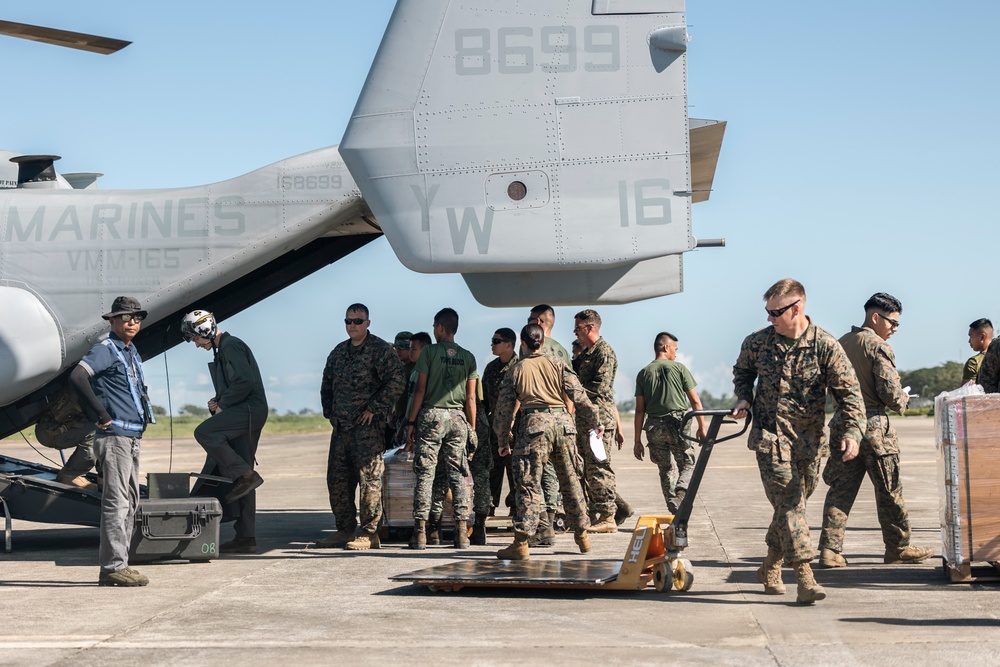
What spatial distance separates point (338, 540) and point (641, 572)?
3518 millimetres

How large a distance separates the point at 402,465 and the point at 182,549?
2.02 m

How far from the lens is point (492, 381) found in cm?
1027

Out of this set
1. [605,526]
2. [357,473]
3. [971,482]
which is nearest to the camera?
[971,482]

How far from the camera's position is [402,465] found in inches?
379

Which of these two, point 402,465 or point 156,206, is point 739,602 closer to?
point 402,465

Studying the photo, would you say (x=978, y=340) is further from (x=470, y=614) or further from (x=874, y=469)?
(x=470, y=614)

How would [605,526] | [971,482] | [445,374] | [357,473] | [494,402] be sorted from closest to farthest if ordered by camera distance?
[971,482], [445,374], [357,473], [605,526], [494,402]

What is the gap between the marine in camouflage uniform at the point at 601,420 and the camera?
997 centimetres

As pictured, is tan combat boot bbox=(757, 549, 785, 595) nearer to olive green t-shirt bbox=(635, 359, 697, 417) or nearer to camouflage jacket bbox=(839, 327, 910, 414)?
camouflage jacket bbox=(839, 327, 910, 414)

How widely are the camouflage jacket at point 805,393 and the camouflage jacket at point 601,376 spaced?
3.65 metres

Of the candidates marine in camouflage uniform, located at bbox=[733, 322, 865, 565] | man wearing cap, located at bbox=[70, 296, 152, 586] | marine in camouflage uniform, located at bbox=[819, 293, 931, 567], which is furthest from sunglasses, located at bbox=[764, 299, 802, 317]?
man wearing cap, located at bbox=[70, 296, 152, 586]

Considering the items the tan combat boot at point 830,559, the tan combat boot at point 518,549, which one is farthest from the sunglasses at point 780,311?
the tan combat boot at point 518,549

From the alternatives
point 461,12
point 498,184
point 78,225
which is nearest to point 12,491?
point 78,225

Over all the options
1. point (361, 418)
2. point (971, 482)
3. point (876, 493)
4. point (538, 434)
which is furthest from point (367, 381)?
point (971, 482)
